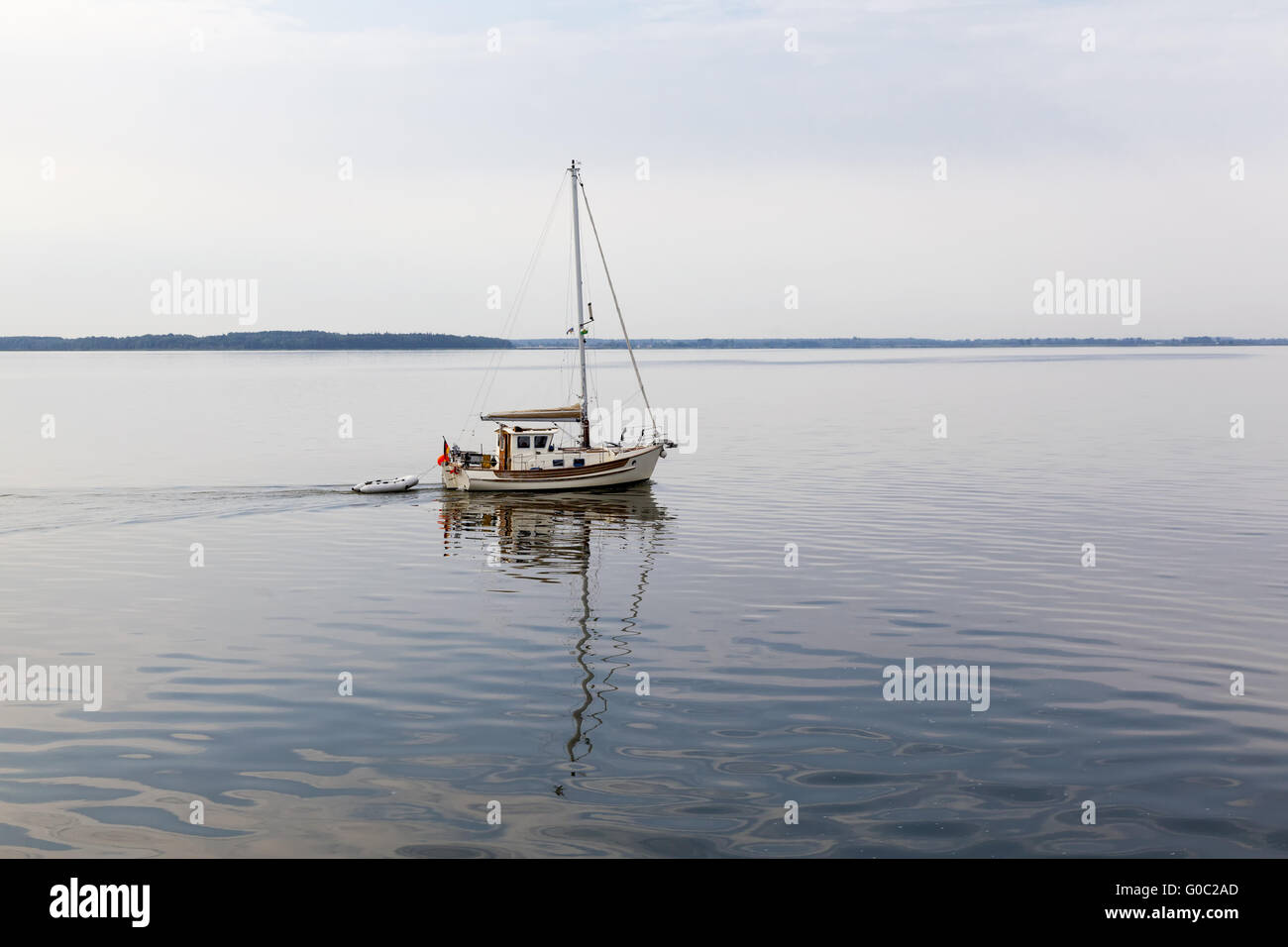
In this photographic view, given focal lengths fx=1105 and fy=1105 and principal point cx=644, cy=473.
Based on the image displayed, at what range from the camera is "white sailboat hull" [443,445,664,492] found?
64.7m

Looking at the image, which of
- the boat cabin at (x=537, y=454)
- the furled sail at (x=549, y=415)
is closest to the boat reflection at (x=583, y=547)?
the boat cabin at (x=537, y=454)

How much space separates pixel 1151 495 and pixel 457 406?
119 m

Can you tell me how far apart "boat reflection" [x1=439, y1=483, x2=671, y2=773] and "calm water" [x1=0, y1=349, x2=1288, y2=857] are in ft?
0.68

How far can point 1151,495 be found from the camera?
58781mm

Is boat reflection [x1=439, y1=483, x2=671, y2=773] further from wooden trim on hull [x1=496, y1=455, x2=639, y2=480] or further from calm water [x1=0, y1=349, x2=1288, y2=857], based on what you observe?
wooden trim on hull [x1=496, y1=455, x2=639, y2=480]

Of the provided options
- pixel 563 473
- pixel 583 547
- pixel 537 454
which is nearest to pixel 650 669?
pixel 583 547

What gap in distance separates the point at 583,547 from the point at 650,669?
19.6 meters

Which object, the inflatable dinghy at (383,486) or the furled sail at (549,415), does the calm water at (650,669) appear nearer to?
the inflatable dinghy at (383,486)

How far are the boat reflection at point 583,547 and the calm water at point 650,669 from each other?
0.21m

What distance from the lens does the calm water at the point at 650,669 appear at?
704 inches

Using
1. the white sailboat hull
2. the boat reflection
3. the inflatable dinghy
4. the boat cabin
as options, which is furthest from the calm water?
the boat cabin

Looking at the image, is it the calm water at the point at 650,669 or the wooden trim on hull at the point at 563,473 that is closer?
the calm water at the point at 650,669
